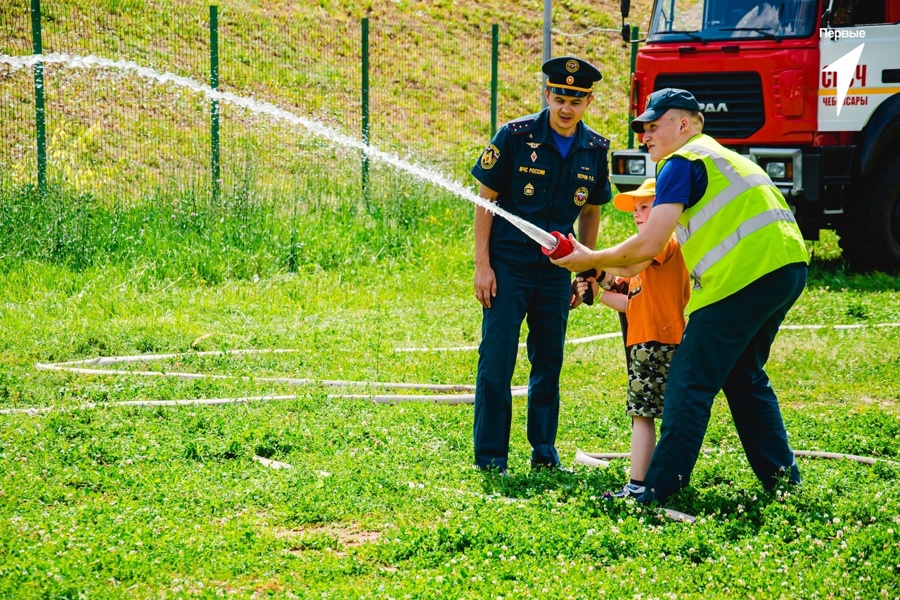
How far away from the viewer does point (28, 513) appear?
478 centimetres

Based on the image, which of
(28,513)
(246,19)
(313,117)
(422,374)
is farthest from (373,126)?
(28,513)

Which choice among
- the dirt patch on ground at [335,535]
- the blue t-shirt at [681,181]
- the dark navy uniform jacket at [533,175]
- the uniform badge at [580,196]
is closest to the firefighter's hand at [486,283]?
the dark navy uniform jacket at [533,175]

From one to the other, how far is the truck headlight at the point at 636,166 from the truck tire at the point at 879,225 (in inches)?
95.1

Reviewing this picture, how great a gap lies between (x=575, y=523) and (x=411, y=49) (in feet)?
49.4

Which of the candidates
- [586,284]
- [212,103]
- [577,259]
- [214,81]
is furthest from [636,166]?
[577,259]

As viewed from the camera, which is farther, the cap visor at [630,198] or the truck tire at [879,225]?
the truck tire at [879,225]

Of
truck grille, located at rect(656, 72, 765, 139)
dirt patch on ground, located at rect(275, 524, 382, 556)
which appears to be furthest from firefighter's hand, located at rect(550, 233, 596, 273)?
truck grille, located at rect(656, 72, 765, 139)

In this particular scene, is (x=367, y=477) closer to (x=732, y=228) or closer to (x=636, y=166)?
(x=732, y=228)

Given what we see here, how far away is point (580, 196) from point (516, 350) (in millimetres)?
915

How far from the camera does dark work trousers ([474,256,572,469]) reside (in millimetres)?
5527

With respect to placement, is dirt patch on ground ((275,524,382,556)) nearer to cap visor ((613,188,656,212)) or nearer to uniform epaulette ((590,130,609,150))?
cap visor ((613,188,656,212))

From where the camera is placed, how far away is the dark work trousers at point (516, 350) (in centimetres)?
553

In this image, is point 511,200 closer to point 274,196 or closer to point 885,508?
point 885,508

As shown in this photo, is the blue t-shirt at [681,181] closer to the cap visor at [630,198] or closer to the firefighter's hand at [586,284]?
the cap visor at [630,198]
